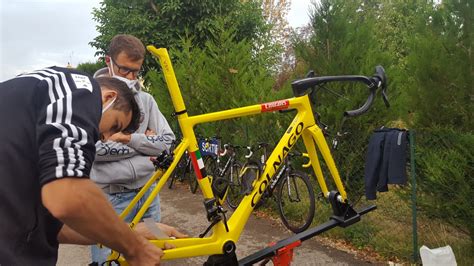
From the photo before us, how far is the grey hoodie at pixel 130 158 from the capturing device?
2.30 m

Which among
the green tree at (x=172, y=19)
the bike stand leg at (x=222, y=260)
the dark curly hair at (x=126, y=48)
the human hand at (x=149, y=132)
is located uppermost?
the green tree at (x=172, y=19)

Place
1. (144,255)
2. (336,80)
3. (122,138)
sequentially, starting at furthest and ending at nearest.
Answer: (336,80)
(122,138)
(144,255)

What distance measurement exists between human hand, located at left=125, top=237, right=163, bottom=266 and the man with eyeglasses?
1105 millimetres

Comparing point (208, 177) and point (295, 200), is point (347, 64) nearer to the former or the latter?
point (295, 200)

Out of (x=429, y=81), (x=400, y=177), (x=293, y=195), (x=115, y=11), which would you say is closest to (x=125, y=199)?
(x=400, y=177)

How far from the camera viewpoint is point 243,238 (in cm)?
495

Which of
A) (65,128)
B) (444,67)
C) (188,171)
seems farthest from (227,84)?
Result: (65,128)

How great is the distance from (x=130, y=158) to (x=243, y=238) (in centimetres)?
288

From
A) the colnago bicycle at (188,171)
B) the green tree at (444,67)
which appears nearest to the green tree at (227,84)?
the colnago bicycle at (188,171)

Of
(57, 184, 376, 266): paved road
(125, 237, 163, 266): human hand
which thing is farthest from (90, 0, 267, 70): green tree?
(125, 237, 163, 266): human hand

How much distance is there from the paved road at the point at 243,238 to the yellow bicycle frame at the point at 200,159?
5.42 ft

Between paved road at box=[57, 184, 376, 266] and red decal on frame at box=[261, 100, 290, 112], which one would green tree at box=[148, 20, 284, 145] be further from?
red decal on frame at box=[261, 100, 290, 112]

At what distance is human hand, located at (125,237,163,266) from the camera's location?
122 centimetres

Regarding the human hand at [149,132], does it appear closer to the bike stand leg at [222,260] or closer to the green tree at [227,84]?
the bike stand leg at [222,260]
